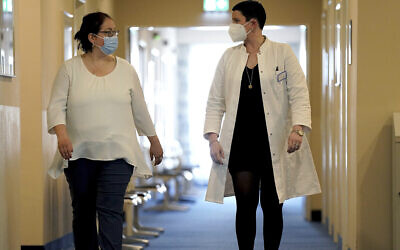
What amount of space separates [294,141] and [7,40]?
73.4 inches

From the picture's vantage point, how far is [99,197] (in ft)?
11.3

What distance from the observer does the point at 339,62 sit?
18.3ft

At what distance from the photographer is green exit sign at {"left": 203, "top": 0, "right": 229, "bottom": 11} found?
7551 millimetres

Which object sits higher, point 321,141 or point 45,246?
point 321,141

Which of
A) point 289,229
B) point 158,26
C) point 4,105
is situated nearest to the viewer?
point 4,105

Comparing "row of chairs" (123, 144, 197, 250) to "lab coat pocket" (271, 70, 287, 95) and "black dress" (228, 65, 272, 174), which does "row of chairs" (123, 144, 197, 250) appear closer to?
"black dress" (228, 65, 272, 174)

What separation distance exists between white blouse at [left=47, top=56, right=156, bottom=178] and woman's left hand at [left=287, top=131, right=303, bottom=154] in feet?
2.45

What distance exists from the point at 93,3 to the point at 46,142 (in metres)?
1.88

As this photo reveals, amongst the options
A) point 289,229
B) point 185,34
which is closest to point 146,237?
point 289,229

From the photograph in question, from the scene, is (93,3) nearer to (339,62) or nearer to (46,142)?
(46,142)

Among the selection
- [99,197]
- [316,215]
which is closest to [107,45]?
[99,197]

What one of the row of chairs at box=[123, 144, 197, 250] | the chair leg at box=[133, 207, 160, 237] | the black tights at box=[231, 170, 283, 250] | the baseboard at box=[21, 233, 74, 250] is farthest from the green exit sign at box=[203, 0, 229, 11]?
the black tights at box=[231, 170, 283, 250]

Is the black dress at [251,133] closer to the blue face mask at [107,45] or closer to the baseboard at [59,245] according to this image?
the blue face mask at [107,45]

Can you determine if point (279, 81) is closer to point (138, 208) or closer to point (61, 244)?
point (61, 244)
